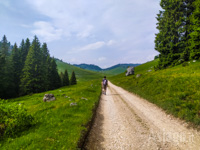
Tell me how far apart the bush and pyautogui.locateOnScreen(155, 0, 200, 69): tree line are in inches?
1411

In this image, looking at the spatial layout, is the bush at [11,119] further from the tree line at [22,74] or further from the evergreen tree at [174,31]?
the tree line at [22,74]

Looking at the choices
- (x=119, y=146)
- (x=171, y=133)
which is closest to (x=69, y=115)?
(x=119, y=146)

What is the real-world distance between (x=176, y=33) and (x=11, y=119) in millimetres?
40650

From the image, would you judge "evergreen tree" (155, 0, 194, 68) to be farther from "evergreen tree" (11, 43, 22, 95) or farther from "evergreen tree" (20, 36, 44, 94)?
"evergreen tree" (11, 43, 22, 95)

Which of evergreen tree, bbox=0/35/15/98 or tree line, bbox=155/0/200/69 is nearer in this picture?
tree line, bbox=155/0/200/69

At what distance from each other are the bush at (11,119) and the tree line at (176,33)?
1411 inches

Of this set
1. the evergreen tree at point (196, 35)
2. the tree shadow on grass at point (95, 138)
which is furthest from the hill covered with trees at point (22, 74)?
the evergreen tree at point (196, 35)

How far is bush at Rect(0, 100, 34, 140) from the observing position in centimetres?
657

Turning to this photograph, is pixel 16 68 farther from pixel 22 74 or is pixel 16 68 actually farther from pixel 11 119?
pixel 11 119

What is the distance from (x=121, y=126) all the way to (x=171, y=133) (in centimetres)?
307

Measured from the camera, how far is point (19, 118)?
7.00m

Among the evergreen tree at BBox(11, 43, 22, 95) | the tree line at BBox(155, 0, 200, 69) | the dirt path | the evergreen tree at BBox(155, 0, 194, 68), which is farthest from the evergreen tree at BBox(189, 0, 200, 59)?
the evergreen tree at BBox(11, 43, 22, 95)

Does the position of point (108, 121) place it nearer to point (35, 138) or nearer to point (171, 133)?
point (171, 133)

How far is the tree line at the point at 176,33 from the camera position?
29028 millimetres
